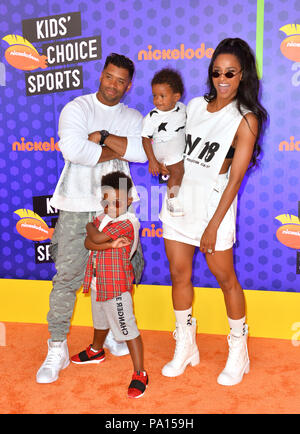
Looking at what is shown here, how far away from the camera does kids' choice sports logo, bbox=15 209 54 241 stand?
3.21 meters

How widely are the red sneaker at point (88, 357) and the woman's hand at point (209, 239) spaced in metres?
0.95

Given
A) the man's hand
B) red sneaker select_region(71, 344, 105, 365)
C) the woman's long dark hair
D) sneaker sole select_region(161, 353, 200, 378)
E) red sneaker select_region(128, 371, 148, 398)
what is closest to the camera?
the woman's long dark hair

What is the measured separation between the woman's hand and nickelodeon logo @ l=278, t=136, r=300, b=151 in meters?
0.90

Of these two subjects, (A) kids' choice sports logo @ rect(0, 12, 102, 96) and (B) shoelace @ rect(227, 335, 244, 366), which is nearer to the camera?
(B) shoelace @ rect(227, 335, 244, 366)

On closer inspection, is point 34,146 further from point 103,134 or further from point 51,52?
point 103,134

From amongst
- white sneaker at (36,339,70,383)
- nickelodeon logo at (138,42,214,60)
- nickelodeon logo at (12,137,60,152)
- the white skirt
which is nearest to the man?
white sneaker at (36,339,70,383)

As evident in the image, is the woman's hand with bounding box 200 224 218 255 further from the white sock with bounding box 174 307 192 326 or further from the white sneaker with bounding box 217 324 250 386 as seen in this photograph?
the white sneaker with bounding box 217 324 250 386

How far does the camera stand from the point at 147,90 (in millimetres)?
2945

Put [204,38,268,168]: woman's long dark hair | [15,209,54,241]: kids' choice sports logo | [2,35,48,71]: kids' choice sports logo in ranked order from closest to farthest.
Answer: [204,38,268,168]: woman's long dark hair, [2,35,48,71]: kids' choice sports logo, [15,209,54,241]: kids' choice sports logo

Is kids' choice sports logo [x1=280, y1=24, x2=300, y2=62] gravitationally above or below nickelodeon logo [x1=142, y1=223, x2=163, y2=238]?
above

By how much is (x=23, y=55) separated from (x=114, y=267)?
1.64 m

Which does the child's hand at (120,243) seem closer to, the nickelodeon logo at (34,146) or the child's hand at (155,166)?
the child's hand at (155,166)

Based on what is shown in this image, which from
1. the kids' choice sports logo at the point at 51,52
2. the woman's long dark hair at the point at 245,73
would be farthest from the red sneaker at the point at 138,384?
the kids' choice sports logo at the point at 51,52

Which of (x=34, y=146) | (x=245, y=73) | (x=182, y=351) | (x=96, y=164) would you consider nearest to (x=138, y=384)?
(x=182, y=351)
